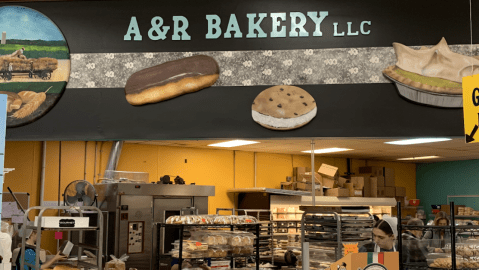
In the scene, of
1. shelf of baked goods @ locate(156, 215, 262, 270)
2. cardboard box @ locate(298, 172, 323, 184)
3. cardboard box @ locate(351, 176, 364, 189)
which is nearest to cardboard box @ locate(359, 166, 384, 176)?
cardboard box @ locate(351, 176, 364, 189)

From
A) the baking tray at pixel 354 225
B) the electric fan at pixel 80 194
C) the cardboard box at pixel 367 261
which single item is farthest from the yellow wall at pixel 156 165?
the cardboard box at pixel 367 261

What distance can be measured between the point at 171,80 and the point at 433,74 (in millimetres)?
2296

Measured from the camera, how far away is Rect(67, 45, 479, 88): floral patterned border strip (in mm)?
4371

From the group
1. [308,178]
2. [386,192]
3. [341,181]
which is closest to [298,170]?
[308,178]

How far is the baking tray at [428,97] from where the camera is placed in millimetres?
4266

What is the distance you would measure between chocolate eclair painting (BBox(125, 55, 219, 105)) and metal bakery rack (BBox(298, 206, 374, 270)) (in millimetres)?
1808

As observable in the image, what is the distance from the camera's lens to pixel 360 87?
14.3 ft

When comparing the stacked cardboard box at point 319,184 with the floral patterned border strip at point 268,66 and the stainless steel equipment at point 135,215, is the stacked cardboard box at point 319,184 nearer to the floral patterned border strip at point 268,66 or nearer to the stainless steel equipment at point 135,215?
the stainless steel equipment at point 135,215

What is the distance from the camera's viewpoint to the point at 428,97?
14.1 ft

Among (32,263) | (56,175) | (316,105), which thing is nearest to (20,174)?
(56,175)

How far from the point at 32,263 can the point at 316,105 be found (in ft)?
10.1

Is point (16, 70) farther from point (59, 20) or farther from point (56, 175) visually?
point (56, 175)

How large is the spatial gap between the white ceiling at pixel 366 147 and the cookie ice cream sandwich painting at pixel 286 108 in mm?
3313

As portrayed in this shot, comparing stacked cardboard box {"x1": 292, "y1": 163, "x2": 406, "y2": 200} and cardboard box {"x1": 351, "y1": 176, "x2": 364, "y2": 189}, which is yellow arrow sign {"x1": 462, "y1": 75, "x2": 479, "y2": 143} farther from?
cardboard box {"x1": 351, "y1": 176, "x2": 364, "y2": 189}
